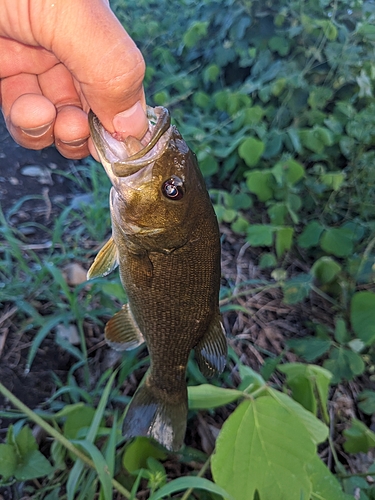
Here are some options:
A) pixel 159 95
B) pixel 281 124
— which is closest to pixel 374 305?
pixel 281 124

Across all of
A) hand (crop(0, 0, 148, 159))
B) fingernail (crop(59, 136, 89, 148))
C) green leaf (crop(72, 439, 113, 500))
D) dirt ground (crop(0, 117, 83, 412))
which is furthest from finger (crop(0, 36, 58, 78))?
green leaf (crop(72, 439, 113, 500))

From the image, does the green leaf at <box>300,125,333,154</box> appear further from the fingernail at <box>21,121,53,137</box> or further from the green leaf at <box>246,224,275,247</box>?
the fingernail at <box>21,121,53,137</box>

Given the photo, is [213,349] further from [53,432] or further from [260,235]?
[260,235]

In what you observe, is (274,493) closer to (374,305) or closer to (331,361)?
(331,361)

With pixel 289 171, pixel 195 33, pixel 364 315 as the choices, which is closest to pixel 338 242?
pixel 289 171

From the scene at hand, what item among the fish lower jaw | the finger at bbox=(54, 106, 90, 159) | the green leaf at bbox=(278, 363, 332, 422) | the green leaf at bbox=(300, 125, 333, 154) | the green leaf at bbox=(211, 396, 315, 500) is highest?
the finger at bbox=(54, 106, 90, 159)

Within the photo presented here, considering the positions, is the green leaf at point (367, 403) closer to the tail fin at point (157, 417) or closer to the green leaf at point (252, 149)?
the tail fin at point (157, 417)

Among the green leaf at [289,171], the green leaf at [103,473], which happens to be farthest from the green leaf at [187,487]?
the green leaf at [289,171]
